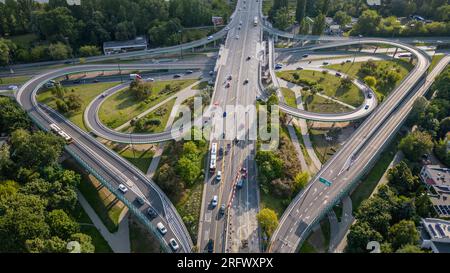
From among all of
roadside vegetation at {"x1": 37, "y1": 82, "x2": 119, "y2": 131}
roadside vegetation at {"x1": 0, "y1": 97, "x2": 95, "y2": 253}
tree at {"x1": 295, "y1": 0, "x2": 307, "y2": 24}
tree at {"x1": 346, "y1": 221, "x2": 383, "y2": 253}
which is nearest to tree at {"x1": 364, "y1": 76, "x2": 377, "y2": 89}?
tree at {"x1": 295, "y1": 0, "x2": 307, "y2": 24}

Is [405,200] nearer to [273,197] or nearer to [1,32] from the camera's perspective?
[273,197]

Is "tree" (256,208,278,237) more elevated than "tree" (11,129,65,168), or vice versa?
"tree" (11,129,65,168)

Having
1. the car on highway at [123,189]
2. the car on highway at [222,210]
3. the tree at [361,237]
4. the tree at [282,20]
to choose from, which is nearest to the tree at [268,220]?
the car on highway at [222,210]

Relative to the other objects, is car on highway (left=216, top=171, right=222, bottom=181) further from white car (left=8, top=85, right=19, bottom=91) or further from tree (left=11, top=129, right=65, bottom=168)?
white car (left=8, top=85, right=19, bottom=91)

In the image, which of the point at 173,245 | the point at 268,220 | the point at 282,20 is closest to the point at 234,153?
the point at 268,220

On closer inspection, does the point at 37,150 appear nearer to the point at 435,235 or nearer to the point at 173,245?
the point at 173,245
